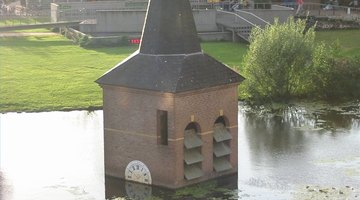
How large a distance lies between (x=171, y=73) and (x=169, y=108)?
4.24 ft

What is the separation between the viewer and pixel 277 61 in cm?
4894

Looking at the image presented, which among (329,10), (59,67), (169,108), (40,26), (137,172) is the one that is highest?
(329,10)

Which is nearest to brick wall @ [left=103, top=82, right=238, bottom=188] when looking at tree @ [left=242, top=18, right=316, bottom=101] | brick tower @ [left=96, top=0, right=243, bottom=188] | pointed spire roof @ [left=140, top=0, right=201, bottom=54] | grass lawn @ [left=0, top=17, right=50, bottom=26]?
brick tower @ [left=96, top=0, right=243, bottom=188]

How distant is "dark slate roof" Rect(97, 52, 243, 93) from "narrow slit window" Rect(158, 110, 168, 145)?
105cm

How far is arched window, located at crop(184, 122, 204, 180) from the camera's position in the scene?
3278 cm

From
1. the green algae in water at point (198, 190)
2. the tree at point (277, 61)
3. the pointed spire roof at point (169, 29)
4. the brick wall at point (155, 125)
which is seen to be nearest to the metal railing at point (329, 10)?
the tree at point (277, 61)

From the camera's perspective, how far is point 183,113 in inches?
1270

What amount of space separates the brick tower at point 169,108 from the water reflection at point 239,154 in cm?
78

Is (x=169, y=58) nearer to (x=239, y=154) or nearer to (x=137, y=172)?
(x=137, y=172)

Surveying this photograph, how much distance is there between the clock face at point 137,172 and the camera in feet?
108

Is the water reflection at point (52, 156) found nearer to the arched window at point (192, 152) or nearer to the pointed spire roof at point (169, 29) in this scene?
the arched window at point (192, 152)

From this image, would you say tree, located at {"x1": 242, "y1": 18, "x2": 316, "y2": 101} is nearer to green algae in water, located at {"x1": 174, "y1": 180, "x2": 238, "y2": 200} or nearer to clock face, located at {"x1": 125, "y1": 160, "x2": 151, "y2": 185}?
green algae in water, located at {"x1": 174, "y1": 180, "x2": 238, "y2": 200}

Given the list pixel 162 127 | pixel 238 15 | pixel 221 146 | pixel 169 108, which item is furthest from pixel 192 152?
pixel 238 15

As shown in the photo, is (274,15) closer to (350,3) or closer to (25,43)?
(350,3)
